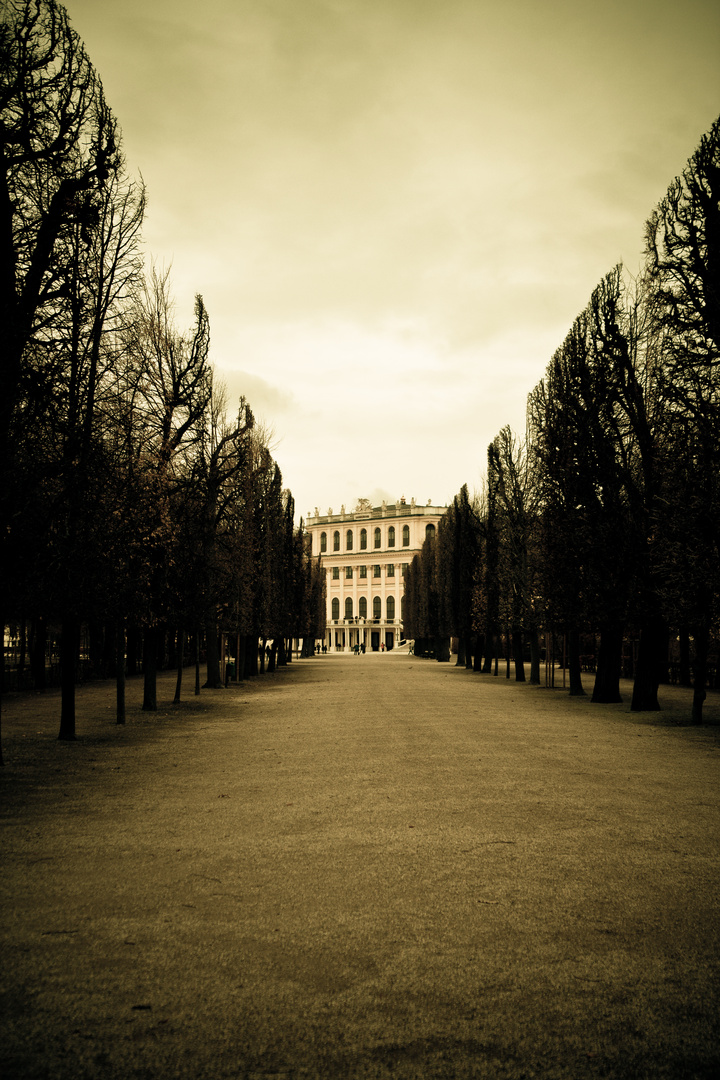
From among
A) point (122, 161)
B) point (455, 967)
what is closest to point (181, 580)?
point (122, 161)

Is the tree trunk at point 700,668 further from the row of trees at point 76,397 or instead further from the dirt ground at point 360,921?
the row of trees at point 76,397

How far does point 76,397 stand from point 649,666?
14.5m

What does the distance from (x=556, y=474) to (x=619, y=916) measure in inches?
764

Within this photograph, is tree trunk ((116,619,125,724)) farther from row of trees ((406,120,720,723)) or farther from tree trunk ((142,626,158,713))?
row of trees ((406,120,720,723))

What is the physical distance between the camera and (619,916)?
17.7 ft

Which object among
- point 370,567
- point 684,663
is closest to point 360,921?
point 684,663

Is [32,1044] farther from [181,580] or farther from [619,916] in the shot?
[181,580]

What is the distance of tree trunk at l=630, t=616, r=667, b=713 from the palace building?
356 feet

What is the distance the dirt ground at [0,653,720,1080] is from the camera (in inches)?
144

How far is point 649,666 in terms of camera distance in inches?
814

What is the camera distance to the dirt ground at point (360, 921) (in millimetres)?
3670

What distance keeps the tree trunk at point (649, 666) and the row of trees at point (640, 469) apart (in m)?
0.03

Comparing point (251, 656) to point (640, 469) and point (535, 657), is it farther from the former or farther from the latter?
point (640, 469)

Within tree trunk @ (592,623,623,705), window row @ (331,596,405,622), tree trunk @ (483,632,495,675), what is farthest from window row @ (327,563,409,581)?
tree trunk @ (592,623,623,705)
